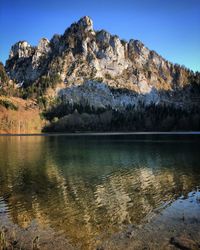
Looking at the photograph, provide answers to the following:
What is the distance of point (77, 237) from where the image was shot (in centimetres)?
2119

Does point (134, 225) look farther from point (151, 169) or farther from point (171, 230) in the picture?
point (151, 169)

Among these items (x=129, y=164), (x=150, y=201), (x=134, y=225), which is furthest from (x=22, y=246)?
(x=129, y=164)

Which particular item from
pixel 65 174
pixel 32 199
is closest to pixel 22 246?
pixel 32 199

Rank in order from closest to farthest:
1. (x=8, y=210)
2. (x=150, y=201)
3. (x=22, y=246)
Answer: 1. (x=22, y=246)
2. (x=8, y=210)
3. (x=150, y=201)

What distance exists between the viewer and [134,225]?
77.7ft

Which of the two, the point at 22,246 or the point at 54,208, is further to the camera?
the point at 54,208

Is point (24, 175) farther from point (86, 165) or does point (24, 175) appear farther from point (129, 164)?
point (129, 164)

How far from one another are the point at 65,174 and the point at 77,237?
28.3 meters

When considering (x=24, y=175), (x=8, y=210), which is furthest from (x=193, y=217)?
(x=24, y=175)

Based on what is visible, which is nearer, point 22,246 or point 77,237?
point 22,246

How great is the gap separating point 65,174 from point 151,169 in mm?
16267

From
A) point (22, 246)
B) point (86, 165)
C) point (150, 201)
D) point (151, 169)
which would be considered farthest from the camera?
point (86, 165)

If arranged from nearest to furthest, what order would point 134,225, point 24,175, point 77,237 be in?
1. point 77,237
2. point 134,225
3. point 24,175

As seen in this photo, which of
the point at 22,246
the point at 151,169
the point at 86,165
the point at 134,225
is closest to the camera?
the point at 22,246
